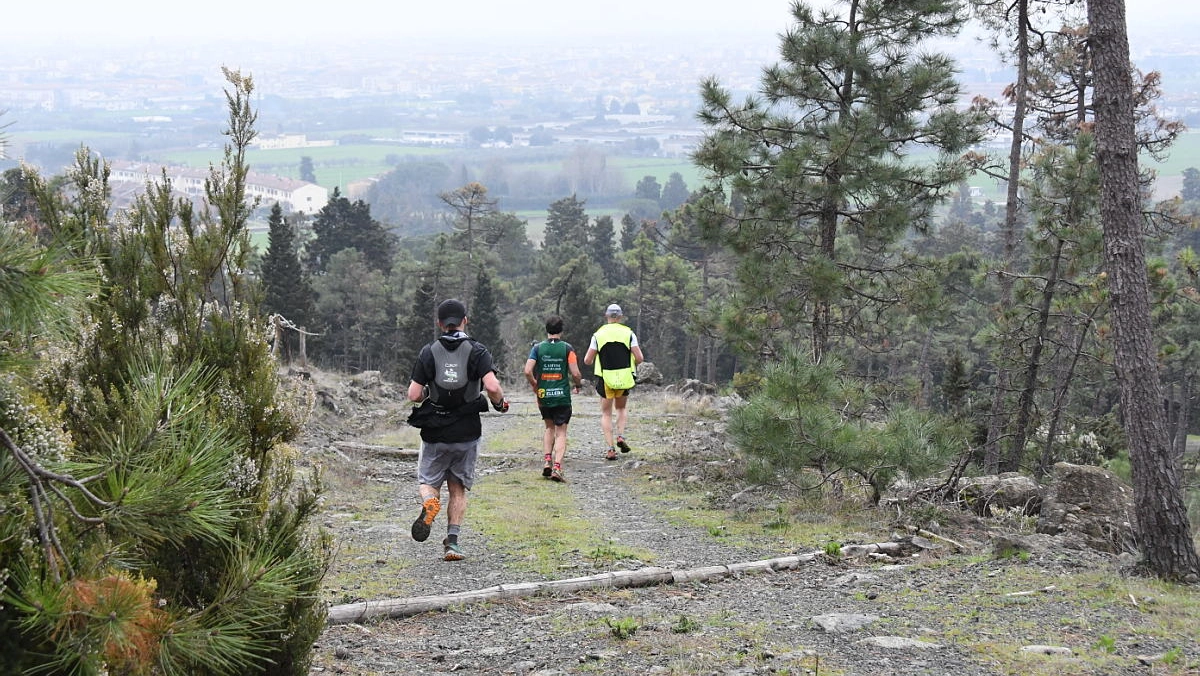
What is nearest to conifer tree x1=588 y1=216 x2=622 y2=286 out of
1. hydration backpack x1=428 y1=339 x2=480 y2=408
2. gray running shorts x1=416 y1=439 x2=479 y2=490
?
gray running shorts x1=416 y1=439 x2=479 y2=490

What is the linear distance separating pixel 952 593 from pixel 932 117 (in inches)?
Result: 303

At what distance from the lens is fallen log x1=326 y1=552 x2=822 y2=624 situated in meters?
5.97

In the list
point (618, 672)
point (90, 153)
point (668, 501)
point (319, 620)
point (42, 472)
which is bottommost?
point (668, 501)

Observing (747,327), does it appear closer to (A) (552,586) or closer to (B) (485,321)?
(A) (552,586)

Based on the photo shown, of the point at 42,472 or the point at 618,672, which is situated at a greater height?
the point at 42,472

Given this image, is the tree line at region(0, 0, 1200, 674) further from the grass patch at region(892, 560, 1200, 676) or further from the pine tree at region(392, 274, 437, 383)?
the pine tree at region(392, 274, 437, 383)

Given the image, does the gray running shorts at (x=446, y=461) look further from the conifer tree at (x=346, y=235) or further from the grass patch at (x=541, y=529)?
the conifer tree at (x=346, y=235)

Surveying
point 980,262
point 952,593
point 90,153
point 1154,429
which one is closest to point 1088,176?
point 980,262

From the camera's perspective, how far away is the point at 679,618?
5918 mm

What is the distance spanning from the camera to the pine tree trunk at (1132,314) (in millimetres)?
7180

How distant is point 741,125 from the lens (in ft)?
42.1

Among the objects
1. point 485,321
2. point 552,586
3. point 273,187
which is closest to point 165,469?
point 552,586

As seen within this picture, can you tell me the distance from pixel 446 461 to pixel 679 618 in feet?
8.45

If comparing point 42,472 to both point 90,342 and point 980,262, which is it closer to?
point 90,342
